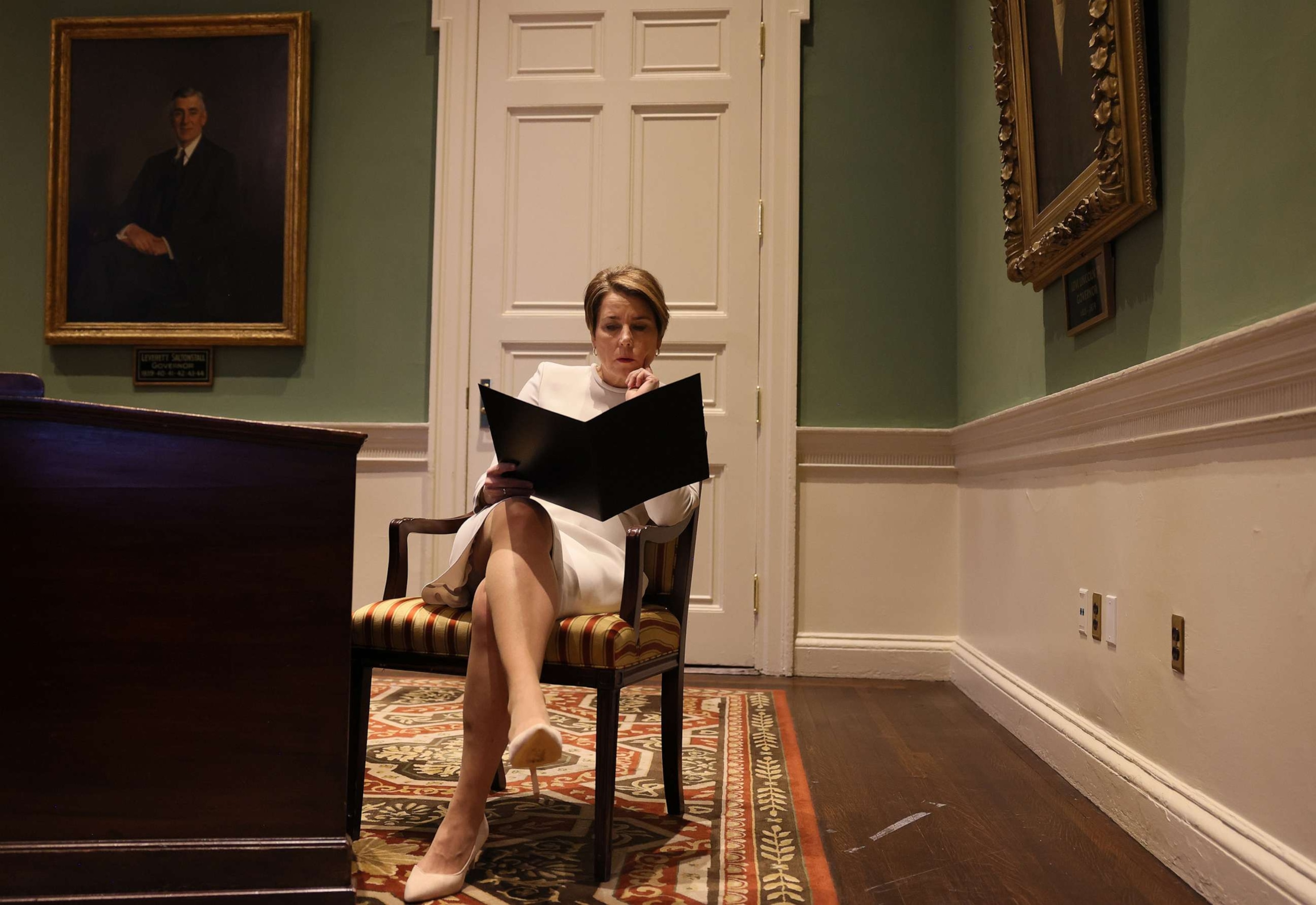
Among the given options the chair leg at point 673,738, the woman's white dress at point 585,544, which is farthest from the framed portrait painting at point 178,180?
the chair leg at point 673,738

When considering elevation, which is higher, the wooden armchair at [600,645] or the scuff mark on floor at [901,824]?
the wooden armchair at [600,645]

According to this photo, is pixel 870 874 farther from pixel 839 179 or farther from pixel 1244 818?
pixel 839 179

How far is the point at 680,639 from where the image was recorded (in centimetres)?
222

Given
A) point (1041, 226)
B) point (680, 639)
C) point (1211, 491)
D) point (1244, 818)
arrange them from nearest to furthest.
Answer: point (1244, 818) < point (1211, 491) < point (680, 639) < point (1041, 226)

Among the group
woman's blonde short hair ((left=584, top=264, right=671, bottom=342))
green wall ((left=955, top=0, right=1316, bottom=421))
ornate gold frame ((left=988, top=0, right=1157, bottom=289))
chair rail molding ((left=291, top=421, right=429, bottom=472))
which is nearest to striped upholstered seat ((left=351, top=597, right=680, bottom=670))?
woman's blonde short hair ((left=584, top=264, right=671, bottom=342))

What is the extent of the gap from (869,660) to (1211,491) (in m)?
2.25

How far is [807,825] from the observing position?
2.16 m

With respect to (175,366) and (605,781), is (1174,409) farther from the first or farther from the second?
(175,366)

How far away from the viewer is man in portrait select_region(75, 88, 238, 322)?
431cm

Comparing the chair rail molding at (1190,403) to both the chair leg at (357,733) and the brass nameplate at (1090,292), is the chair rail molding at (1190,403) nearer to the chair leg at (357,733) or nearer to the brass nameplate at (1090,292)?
the brass nameplate at (1090,292)

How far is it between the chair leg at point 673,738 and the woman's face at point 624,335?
2.13ft

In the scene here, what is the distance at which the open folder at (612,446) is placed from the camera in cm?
179

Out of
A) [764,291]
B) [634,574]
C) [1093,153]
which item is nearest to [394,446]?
[764,291]

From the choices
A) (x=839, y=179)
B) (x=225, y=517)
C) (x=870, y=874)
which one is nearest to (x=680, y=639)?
(x=870, y=874)
